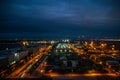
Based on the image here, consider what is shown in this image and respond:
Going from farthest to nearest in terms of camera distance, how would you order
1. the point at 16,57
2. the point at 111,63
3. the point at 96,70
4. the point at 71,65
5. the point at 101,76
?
1. the point at 16,57
2. the point at 111,63
3. the point at 71,65
4. the point at 96,70
5. the point at 101,76

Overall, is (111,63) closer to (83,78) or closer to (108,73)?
(108,73)

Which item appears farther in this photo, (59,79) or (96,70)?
(96,70)

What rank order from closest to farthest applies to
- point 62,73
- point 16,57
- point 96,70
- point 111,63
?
1. point 62,73
2. point 96,70
3. point 111,63
4. point 16,57

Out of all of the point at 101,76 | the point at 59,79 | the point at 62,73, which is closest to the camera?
the point at 59,79

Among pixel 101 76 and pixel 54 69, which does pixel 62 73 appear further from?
pixel 101 76

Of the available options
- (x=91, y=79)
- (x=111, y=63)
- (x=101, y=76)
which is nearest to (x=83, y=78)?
(x=91, y=79)

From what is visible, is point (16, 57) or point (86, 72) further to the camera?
point (16, 57)

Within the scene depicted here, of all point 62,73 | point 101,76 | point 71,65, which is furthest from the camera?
point 71,65

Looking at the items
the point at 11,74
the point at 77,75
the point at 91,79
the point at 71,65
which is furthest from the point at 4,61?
the point at 91,79
